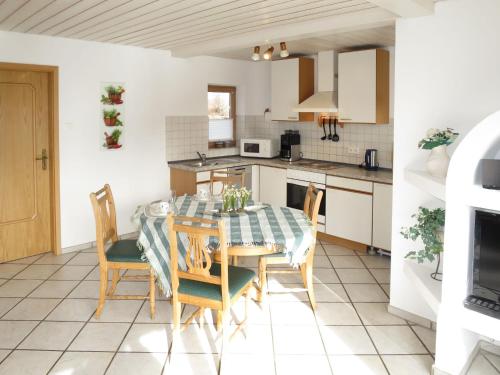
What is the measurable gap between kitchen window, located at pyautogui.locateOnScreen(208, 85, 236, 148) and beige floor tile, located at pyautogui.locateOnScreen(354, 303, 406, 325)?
11.7 feet

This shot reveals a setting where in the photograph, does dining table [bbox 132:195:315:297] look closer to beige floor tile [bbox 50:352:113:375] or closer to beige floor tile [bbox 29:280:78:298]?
beige floor tile [bbox 50:352:113:375]

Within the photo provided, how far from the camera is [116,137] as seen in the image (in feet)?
17.6

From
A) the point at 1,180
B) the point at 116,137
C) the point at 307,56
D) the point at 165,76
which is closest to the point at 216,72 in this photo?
the point at 165,76

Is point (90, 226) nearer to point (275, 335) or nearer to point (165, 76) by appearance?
point (165, 76)

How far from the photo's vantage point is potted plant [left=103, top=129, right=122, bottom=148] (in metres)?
5.30

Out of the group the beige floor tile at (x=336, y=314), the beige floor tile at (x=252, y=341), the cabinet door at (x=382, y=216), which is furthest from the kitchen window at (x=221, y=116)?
the beige floor tile at (x=252, y=341)

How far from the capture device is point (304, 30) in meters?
4.07

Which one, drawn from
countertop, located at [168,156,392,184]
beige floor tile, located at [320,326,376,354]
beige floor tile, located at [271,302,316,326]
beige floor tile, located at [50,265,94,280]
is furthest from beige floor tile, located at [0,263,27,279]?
beige floor tile, located at [320,326,376,354]

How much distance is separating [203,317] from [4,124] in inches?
114

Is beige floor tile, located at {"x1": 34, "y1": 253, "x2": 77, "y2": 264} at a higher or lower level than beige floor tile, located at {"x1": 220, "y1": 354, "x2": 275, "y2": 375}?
higher

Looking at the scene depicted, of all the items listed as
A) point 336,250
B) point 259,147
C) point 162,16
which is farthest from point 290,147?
point 162,16

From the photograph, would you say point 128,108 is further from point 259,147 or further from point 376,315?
point 376,315

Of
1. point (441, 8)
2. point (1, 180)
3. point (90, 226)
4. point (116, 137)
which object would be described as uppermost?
point (441, 8)

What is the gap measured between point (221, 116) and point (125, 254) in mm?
3620
